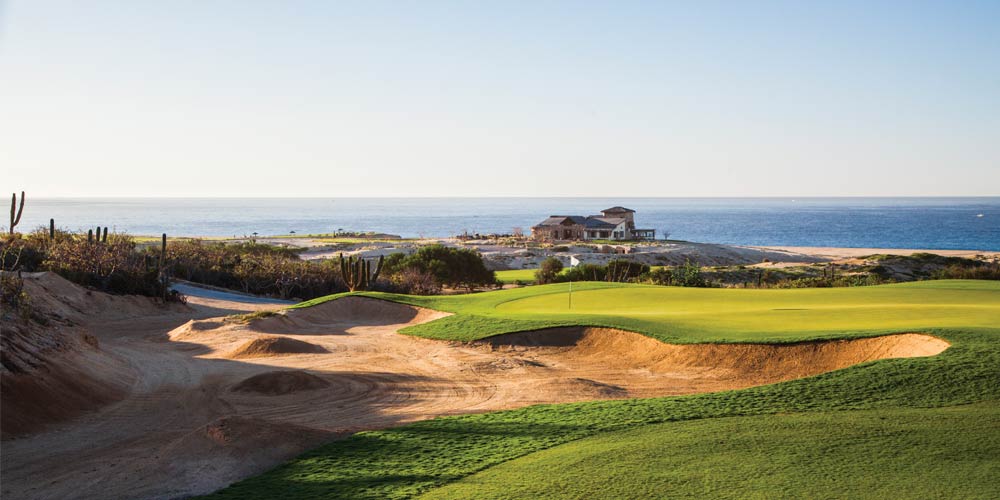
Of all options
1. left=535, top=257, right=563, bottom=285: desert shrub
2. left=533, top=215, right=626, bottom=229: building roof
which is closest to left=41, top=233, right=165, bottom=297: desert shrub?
left=535, top=257, right=563, bottom=285: desert shrub

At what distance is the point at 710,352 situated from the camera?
1516 centimetres

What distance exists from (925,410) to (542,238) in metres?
92.5

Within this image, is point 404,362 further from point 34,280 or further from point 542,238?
point 542,238

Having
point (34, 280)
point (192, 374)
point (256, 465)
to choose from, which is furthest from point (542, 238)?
point (256, 465)

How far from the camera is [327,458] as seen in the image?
28.1 ft

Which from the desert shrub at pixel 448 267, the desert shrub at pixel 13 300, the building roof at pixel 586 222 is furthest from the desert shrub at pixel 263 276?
the building roof at pixel 586 222

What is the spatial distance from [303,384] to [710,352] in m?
7.01

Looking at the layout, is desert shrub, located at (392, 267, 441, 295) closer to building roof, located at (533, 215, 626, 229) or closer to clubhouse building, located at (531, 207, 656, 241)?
clubhouse building, located at (531, 207, 656, 241)

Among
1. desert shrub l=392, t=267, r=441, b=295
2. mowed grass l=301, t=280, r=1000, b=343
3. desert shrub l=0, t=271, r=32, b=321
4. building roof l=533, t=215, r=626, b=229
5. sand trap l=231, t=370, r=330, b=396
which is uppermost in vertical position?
building roof l=533, t=215, r=626, b=229

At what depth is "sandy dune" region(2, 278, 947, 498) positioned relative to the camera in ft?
28.0

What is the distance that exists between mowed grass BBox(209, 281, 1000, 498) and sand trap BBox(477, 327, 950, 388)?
1.41ft

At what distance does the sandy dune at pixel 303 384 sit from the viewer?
28.0ft

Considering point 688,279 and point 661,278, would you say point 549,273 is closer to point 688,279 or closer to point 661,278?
point 661,278

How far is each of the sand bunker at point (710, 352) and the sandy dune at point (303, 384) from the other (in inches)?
1.0
